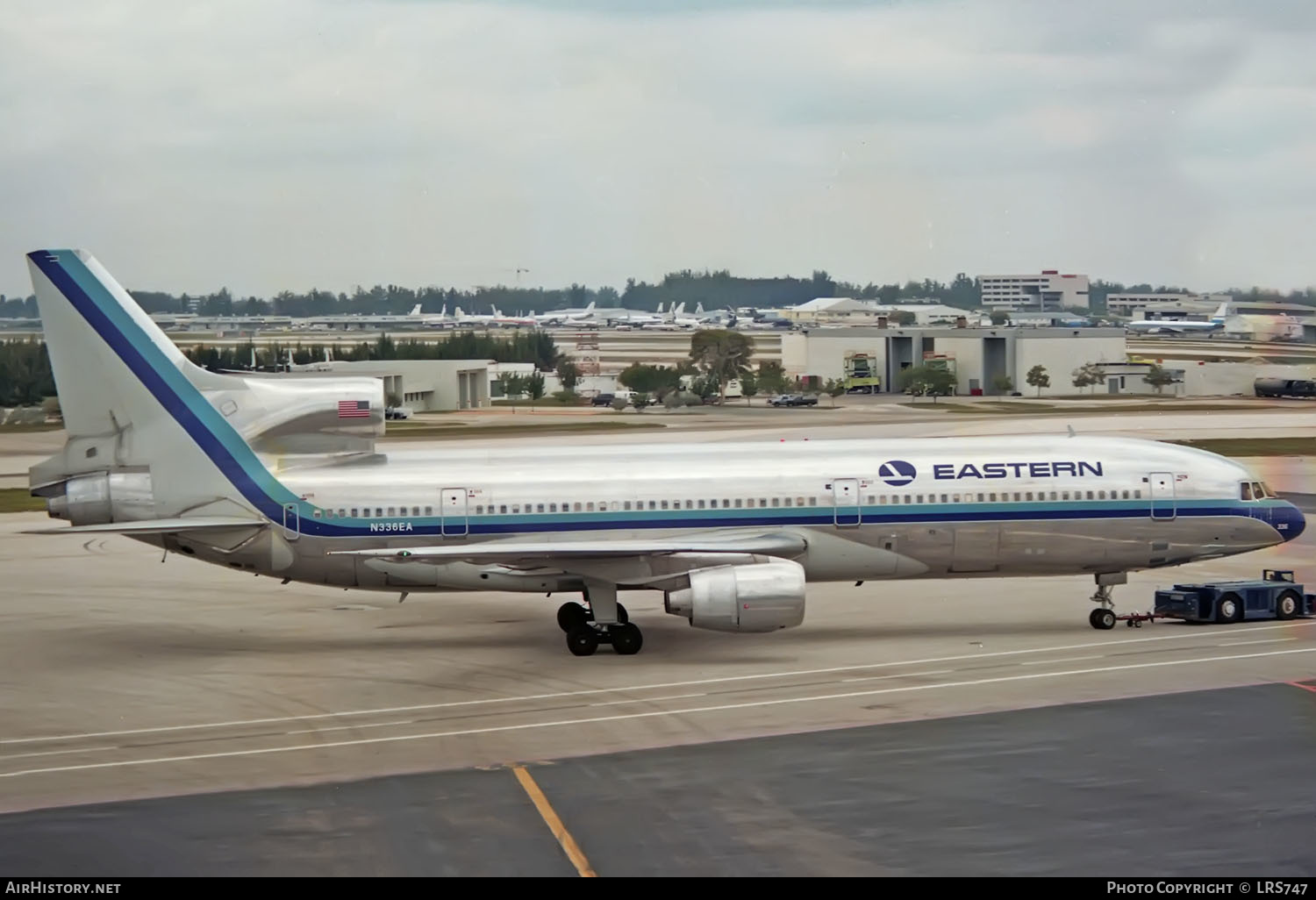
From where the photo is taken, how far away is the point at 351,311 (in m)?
169

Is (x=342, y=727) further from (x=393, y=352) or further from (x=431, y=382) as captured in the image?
(x=393, y=352)

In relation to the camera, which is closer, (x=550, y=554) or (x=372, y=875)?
(x=372, y=875)

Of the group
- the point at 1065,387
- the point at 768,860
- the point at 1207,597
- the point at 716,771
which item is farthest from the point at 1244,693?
the point at 1065,387

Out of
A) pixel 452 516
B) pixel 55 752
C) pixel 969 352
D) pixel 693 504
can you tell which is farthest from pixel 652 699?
pixel 969 352

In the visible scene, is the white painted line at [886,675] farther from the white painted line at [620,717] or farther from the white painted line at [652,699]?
the white painted line at [652,699]

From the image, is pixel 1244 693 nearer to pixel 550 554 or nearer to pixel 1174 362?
pixel 550 554

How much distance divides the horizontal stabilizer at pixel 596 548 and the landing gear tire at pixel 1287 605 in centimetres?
1297

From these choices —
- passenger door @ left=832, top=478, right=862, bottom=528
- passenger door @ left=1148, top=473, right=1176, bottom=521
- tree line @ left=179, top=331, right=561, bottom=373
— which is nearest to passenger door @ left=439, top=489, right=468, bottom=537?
passenger door @ left=832, top=478, right=862, bottom=528

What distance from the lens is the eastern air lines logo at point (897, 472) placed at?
1515 inches

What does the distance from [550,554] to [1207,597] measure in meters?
17.2

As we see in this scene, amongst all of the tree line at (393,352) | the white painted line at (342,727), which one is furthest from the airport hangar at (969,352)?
the white painted line at (342,727)

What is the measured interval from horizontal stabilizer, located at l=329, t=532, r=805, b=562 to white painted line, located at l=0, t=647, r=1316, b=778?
571 cm

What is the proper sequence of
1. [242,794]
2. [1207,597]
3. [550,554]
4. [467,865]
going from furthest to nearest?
[1207,597], [550,554], [242,794], [467,865]

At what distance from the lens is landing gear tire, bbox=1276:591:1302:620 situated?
131 ft
